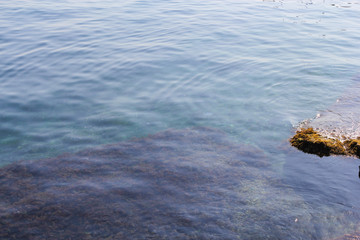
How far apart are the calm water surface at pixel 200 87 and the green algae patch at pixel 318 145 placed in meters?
0.21

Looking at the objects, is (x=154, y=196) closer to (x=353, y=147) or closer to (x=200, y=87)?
(x=353, y=147)

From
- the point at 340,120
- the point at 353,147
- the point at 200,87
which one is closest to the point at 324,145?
the point at 353,147

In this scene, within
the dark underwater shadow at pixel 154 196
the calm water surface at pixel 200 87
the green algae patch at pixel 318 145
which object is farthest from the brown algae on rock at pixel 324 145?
the dark underwater shadow at pixel 154 196

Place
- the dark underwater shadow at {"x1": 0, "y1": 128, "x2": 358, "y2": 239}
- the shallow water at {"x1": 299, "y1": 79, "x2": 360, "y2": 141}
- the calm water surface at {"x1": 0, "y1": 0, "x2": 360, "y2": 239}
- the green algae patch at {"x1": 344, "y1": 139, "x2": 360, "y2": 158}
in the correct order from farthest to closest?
the shallow water at {"x1": 299, "y1": 79, "x2": 360, "y2": 141}
the green algae patch at {"x1": 344, "y1": 139, "x2": 360, "y2": 158}
the calm water surface at {"x1": 0, "y1": 0, "x2": 360, "y2": 239}
the dark underwater shadow at {"x1": 0, "y1": 128, "x2": 358, "y2": 239}

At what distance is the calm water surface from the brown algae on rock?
213 mm

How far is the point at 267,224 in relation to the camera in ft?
18.6

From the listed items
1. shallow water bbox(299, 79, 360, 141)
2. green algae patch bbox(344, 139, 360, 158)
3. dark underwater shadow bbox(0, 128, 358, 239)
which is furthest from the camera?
shallow water bbox(299, 79, 360, 141)

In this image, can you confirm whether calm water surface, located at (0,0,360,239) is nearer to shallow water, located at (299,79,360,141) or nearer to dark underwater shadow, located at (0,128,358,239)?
dark underwater shadow, located at (0,128,358,239)

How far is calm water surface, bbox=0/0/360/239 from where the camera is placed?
637 cm

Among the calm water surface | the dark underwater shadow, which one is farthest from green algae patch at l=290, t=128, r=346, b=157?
the dark underwater shadow

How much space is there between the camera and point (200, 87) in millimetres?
11008

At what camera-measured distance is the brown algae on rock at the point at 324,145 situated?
289 inches

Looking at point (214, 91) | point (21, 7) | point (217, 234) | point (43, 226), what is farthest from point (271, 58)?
point (21, 7)

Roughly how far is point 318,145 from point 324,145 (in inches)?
4.9
